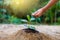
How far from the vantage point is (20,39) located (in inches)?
113

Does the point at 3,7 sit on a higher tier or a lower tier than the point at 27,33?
higher

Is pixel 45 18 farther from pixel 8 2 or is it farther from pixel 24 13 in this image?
pixel 8 2

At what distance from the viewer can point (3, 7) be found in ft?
22.3

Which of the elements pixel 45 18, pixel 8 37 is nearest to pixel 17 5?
pixel 45 18

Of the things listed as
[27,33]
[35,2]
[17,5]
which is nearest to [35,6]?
[35,2]

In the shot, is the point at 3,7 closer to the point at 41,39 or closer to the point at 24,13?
the point at 24,13

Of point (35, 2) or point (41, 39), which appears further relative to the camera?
point (35, 2)

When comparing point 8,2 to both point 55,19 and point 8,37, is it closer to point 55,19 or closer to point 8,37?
point 55,19

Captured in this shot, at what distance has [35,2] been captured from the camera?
683 centimetres

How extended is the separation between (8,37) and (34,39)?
0.43m

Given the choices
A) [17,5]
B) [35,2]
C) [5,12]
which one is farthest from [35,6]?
[5,12]

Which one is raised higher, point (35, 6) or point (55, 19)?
point (35, 6)

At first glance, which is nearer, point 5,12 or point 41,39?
point 41,39

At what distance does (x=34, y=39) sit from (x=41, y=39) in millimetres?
132
